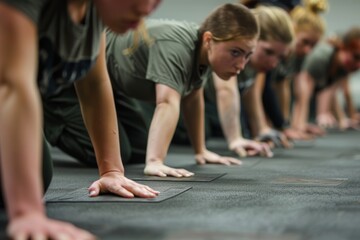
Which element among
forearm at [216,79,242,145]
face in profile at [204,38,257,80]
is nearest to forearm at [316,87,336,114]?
forearm at [216,79,242,145]

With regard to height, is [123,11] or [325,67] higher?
[123,11]

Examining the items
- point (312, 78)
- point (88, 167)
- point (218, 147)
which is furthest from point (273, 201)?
point (312, 78)

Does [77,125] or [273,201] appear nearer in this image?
[273,201]

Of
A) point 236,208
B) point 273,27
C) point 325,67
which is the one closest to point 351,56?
point 325,67

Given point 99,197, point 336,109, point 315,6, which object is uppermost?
point 315,6

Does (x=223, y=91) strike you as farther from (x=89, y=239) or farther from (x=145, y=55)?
(x=89, y=239)

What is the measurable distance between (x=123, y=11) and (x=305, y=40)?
3130mm

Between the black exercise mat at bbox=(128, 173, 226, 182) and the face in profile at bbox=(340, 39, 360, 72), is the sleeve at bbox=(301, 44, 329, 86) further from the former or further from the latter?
the black exercise mat at bbox=(128, 173, 226, 182)

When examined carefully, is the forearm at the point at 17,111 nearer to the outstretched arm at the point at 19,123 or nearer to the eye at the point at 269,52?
the outstretched arm at the point at 19,123

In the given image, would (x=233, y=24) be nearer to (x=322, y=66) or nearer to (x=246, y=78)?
(x=246, y=78)

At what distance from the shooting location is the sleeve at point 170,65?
7.91ft

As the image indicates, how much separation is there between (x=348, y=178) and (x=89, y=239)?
1327 mm

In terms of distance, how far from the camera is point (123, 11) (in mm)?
1404

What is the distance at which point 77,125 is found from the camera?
282 cm
